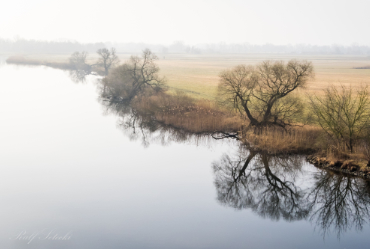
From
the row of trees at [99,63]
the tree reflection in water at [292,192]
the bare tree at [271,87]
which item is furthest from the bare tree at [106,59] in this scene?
the tree reflection in water at [292,192]

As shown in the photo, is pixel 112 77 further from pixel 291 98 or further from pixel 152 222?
pixel 152 222

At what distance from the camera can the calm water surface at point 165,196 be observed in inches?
571

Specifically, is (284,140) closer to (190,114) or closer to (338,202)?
(338,202)

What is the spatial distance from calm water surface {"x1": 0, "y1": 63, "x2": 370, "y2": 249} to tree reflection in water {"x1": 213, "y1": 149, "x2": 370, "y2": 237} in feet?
0.16

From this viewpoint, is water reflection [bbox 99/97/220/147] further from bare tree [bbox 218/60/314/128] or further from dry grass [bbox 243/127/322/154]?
bare tree [bbox 218/60/314/128]

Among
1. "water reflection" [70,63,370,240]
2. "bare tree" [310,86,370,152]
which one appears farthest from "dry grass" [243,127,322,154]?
"bare tree" [310,86,370,152]

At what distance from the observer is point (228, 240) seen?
47.0 feet

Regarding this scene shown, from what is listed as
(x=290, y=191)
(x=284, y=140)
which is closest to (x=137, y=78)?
(x=284, y=140)

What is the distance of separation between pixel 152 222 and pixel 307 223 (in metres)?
6.57

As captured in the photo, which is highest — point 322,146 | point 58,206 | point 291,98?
point 291,98

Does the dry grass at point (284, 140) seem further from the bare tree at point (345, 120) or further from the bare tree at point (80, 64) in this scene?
the bare tree at point (80, 64)

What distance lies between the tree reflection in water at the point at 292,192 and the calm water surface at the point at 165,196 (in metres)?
0.05

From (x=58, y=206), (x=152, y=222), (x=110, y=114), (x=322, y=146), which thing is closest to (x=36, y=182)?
(x=58, y=206)

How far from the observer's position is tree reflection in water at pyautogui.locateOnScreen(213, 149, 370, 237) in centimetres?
1642
